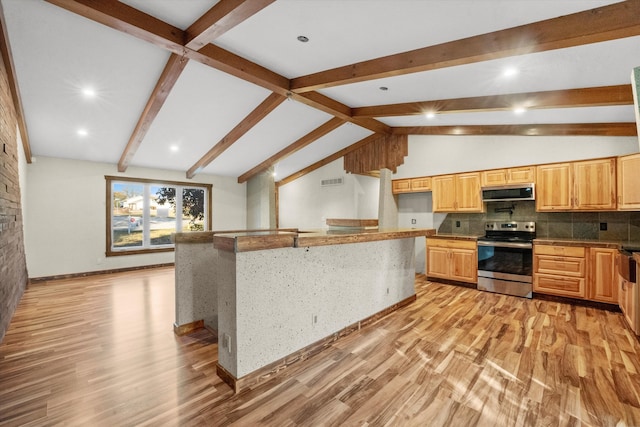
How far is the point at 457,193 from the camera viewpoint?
5371 millimetres

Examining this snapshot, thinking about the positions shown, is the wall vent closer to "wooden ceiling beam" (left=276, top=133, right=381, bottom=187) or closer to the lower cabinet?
"wooden ceiling beam" (left=276, top=133, right=381, bottom=187)

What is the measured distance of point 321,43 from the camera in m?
2.97

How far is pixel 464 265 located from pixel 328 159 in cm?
438

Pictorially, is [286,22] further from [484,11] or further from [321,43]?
[484,11]

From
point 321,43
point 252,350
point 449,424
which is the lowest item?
point 449,424

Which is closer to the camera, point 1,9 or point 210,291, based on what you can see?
point 1,9

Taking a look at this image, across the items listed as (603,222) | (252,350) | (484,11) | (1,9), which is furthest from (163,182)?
(603,222)

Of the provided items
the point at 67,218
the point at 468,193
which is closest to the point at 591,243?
the point at 468,193

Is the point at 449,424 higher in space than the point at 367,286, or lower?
lower

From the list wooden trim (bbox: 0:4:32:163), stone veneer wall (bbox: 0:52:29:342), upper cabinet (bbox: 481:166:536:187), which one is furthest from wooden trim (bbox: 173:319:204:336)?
upper cabinet (bbox: 481:166:536:187)

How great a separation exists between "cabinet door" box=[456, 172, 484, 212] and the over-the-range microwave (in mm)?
111

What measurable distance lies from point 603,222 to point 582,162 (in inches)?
37.7

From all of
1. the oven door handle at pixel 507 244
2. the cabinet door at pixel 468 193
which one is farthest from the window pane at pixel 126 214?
the oven door handle at pixel 507 244

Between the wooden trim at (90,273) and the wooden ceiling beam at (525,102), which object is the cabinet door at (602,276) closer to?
the wooden ceiling beam at (525,102)
